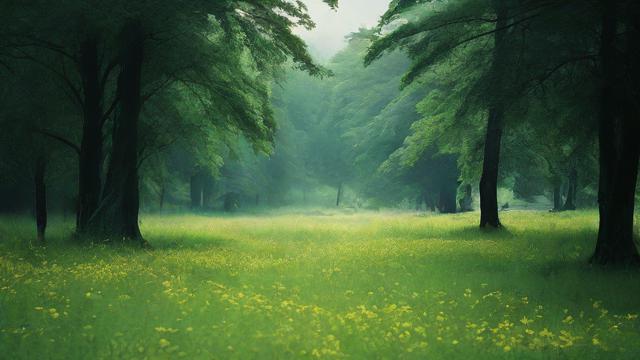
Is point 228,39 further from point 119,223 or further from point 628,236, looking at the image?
point 628,236

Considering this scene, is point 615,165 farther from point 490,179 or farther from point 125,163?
point 125,163

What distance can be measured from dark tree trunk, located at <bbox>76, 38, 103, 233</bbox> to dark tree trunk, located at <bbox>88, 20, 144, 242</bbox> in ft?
3.53

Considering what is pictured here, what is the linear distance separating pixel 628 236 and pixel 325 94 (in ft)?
171

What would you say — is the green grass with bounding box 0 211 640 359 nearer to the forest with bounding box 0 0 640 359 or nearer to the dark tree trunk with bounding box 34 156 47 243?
the forest with bounding box 0 0 640 359

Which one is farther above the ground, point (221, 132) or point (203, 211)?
point (221, 132)

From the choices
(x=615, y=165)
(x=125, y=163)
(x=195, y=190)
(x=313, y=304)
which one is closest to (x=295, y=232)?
(x=125, y=163)

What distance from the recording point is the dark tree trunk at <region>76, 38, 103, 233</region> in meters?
17.7

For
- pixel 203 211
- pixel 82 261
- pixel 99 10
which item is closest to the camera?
pixel 82 261

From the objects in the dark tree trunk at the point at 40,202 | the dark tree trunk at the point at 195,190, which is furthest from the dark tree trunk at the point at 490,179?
the dark tree trunk at the point at 195,190

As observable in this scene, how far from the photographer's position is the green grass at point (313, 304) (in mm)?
6945

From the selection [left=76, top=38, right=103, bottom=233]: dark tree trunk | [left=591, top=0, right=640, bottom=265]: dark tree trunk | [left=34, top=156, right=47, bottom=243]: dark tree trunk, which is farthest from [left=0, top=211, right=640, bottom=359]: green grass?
[left=34, top=156, right=47, bottom=243]: dark tree trunk

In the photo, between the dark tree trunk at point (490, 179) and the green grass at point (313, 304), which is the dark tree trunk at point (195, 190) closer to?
the dark tree trunk at point (490, 179)

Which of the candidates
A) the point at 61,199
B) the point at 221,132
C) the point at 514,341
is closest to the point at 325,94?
the point at 61,199

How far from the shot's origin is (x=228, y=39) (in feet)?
58.0
